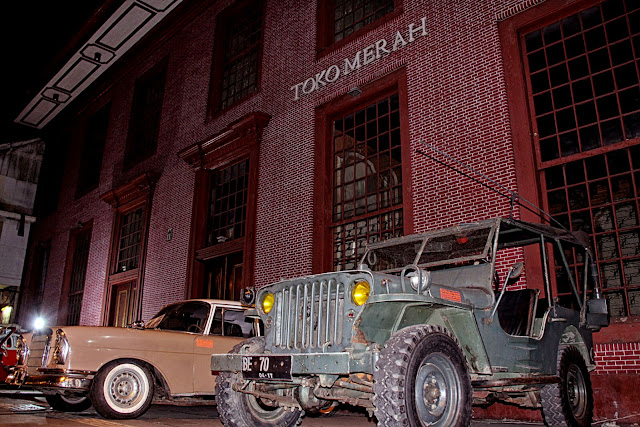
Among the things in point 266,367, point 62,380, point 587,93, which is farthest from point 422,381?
point 587,93

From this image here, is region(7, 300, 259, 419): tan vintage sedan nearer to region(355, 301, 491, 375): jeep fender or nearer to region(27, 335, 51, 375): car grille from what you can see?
region(27, 335, 51, 375): car grille

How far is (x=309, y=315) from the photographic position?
468 cm

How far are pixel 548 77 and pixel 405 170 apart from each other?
307cm

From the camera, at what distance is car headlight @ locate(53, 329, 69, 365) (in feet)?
21.5

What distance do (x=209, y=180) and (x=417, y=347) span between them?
42.0 ft

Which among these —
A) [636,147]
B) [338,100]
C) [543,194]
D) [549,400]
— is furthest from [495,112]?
[549,400]

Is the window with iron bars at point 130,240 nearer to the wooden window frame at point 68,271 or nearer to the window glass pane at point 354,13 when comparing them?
the wooden window frame at point 68,271

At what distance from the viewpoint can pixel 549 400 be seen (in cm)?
535

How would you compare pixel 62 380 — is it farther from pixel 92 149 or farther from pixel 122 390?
pixel 92 149

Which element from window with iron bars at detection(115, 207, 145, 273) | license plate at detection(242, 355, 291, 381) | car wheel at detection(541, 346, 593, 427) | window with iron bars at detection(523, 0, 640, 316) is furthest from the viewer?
window with iron bars at detection(115, 207, 145, 273)

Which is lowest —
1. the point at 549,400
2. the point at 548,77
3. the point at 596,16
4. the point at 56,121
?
the point at 549,400

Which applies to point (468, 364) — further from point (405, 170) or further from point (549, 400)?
point (405, 170)

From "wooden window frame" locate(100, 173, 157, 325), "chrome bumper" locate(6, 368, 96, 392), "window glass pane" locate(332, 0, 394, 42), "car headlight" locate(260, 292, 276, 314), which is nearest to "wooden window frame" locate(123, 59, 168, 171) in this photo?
"wooden window frame" locate(100, 173, 157, 325)

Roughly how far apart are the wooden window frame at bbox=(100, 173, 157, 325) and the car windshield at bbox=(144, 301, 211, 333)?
8895 mm
